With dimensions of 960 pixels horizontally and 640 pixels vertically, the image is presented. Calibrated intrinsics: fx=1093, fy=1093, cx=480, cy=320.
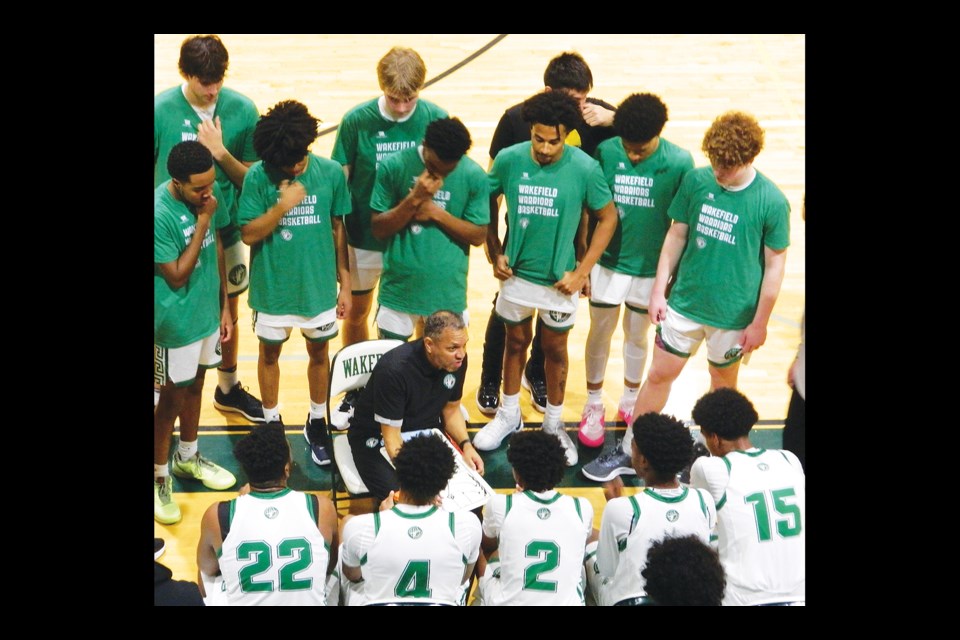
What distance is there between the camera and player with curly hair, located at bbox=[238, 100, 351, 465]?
565 centimetres

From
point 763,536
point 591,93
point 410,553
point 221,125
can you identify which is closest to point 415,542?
point 410,553

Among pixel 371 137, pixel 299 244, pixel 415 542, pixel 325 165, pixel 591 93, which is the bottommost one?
pixel 415 542

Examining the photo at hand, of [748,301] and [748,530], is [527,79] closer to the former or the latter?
[748,301]

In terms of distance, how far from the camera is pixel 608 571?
4641 millimetres

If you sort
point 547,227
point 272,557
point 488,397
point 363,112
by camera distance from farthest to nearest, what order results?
point 488,397, point 363,112, point 547,227, point 272,557

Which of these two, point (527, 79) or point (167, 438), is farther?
point (527, 79)

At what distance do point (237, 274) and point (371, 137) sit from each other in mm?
1212

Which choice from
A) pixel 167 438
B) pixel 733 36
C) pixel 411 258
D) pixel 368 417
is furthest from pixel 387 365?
pixel 733 36

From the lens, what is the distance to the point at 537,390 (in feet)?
23.0

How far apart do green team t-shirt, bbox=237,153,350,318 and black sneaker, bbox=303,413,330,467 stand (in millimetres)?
800

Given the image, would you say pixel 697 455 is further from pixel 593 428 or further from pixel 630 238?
pixel 630 238

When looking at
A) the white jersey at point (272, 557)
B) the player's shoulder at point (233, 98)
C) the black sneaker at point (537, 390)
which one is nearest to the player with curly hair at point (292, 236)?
the player's shoulder at point (233, 98)

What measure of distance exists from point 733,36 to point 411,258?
25.8ft

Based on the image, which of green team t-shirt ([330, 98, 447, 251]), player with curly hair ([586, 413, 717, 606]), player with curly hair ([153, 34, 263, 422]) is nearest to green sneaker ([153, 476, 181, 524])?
player with curly hair ([153, 34, 263, 422])
